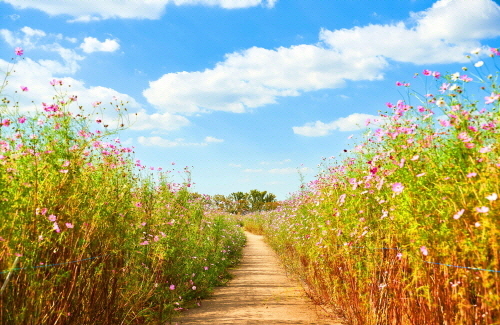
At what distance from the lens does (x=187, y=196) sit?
740cm

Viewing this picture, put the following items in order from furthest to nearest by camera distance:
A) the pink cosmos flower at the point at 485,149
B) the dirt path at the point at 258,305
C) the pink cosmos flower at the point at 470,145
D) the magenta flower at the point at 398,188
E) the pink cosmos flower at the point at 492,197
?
1. the dirt path at the point at 258,305
2. the magenta flower at the point at 398,188
3. the pink cosmos flower at the point at 470,145
4. the pink cosmos flower at the point at 485,149
5. the pink cosmos flower at the point at 492,197

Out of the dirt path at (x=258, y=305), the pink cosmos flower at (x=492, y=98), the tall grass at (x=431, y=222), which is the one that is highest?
the pink cosmos flower at (x=492, y=98)

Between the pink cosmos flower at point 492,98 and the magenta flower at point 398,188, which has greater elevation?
the pink cosmos flower at point 492,98

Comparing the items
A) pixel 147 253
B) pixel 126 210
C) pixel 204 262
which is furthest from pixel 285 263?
pixel 126 210

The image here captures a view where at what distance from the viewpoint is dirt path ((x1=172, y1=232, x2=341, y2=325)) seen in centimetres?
601

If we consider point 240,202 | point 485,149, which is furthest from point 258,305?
point 240,202

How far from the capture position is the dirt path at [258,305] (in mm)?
6012

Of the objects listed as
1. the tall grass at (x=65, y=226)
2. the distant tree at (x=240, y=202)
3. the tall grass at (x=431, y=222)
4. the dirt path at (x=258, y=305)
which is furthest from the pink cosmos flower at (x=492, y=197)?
the distant tree at (x=240, y=202)

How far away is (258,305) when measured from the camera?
22.8 ft

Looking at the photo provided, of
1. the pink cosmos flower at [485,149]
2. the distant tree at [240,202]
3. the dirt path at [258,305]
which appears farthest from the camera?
the distant tree at [240,202]

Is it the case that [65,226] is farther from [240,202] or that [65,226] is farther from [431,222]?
[240,202]

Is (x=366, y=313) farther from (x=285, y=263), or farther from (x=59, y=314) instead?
(x=285, y=263)

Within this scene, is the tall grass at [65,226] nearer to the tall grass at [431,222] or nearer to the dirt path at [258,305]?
the dirt path at [258,305]

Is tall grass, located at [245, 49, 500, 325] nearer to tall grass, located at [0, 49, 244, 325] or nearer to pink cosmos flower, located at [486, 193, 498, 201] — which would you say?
pink cosmos flower, located at [486, 193, 498, 201]
